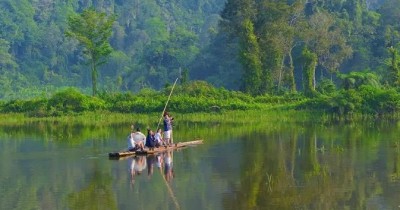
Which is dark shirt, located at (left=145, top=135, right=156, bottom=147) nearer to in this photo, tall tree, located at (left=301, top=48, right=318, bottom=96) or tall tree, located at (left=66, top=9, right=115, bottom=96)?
tall tree, located at (left=301, top=48, right=318, bottom=96)

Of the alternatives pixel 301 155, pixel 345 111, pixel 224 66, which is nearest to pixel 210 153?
pixel 301 155

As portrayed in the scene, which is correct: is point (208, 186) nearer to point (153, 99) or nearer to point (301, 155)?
Answer: point (301, 155)

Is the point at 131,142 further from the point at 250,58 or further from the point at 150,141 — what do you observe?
the point at 250,58

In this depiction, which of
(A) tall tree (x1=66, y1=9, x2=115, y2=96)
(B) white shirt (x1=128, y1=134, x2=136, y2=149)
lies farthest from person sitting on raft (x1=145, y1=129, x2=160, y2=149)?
(A) tall tree (x1=66, y1=9, x2=115, y2=96)

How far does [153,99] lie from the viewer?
53.5 meters

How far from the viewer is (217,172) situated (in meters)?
24.2

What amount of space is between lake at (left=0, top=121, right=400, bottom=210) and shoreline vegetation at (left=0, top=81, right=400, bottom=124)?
344 inches

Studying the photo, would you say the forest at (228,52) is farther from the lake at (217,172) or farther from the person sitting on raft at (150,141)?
the person sitting on raft at (150,141)

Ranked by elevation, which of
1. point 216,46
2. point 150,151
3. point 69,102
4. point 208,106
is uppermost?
point 216,46

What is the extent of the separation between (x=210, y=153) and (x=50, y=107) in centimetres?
2603

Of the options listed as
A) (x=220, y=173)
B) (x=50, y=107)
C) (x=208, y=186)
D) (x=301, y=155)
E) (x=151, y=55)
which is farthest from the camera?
(x=151, y=55)

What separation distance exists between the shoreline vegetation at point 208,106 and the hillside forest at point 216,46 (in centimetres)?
435

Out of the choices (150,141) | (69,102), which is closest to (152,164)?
(150,141)

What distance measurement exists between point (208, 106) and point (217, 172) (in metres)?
27.4
